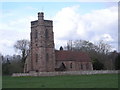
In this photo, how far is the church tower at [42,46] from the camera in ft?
261

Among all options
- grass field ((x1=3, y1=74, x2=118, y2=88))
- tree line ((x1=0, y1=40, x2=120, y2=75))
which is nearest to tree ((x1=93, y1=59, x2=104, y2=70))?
tree line ((x1=0, y1=40, x2=120, y2=75))

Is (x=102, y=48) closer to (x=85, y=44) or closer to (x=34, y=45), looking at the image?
(x=85, y=44)

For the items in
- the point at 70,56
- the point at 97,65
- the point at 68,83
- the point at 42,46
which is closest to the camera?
the point at 68,83

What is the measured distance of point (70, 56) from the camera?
3467 inches

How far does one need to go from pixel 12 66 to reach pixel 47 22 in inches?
582

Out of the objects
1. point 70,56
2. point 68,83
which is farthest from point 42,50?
point 68,83

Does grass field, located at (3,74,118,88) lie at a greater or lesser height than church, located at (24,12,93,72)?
lesser

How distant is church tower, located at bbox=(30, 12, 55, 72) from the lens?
79.6 meters

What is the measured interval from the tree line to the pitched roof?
8.36 feet

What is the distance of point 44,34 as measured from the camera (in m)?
80.5

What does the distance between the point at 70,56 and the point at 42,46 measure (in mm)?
10849

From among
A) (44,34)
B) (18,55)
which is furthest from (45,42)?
(18,55)

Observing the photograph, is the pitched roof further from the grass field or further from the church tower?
the grass field

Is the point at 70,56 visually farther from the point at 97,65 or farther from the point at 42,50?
the point at 42,50
